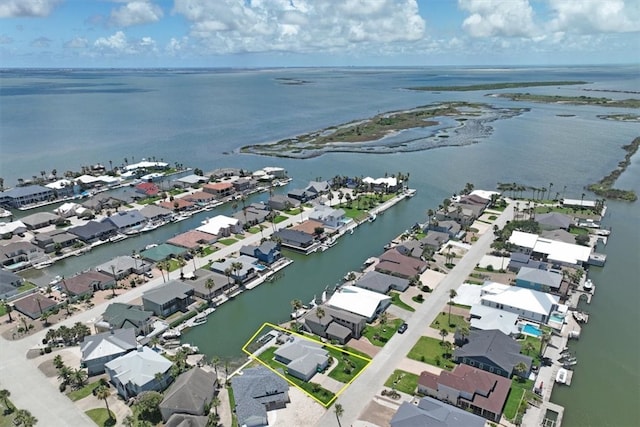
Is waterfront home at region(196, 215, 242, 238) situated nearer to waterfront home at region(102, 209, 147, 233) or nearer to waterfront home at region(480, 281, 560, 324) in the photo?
waterfront home at region(102, 209, 147, 233)

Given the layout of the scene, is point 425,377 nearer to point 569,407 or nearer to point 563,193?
point 569,407

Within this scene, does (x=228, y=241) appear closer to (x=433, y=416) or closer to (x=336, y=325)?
(x=336, y=325)

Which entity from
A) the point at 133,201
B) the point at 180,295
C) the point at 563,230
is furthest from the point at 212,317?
the point at 563,230

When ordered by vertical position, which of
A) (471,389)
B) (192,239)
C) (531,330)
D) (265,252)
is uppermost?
(265,252)

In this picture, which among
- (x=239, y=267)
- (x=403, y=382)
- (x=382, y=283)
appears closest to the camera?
(x=403, y=382)

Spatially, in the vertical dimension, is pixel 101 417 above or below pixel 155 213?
below

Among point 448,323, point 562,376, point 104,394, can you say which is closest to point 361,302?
point 448,323
